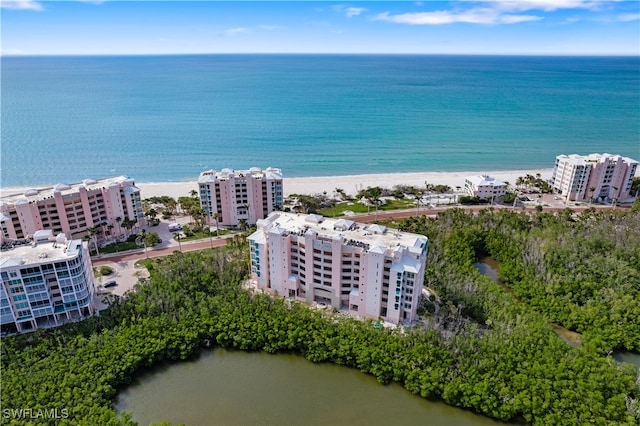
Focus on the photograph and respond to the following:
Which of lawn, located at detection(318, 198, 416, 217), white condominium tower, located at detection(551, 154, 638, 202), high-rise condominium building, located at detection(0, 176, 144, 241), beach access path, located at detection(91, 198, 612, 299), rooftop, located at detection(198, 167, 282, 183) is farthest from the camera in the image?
white condominium tower, located at detection(551, 154, 638, 202)

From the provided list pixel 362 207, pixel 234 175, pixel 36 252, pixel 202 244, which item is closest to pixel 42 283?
pixel 36 252

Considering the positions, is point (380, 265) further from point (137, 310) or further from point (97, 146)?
point (97, 146)

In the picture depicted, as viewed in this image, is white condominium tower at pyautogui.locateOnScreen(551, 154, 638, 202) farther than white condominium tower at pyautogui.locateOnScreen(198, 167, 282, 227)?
Yes

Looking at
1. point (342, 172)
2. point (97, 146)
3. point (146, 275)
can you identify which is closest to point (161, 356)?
point (146, 275)

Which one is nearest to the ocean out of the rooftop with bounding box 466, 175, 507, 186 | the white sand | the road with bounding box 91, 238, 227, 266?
the white sand

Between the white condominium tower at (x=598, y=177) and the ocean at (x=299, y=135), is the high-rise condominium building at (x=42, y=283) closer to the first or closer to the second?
the ocean at (x=299, y=135)

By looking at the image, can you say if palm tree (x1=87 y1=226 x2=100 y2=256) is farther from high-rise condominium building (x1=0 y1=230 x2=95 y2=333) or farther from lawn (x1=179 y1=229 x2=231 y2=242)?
high-rise condominium building (x1=0 y1=230 x2=95 y2=333)

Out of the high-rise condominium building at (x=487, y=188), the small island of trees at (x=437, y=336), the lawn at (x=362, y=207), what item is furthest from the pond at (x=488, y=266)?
the high-rise condominium building at (x=487, y=188)
